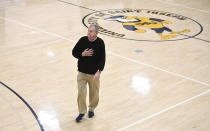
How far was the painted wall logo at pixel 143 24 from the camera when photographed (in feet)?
40.9

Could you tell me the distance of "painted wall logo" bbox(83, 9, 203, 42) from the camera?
491 inches

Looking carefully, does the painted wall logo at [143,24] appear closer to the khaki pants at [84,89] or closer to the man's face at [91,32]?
the khaki pants at [84,89]

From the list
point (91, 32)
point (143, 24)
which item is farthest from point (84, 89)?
point (143, 24)

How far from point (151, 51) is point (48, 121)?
492 cm

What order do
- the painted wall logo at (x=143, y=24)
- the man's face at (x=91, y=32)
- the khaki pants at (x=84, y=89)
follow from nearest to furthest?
the man's face at (x=91, y=32) < the khaki pants at (x=84, y=89) < the painted wall logo at (x=143, y=24)

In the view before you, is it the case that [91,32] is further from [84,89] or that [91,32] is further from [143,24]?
[143,24]

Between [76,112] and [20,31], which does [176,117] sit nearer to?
[76,112]

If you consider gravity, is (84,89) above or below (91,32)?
below

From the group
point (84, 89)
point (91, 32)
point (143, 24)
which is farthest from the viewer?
point (143, 24)

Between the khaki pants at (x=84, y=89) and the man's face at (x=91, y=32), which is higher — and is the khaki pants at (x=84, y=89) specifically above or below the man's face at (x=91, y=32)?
below

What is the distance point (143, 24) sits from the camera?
1373 centimetres

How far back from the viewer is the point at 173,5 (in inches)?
666

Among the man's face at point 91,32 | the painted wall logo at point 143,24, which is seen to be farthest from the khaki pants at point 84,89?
the painted wall logo at point 143,24

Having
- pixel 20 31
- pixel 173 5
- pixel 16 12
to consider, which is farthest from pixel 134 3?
pixel 20 31
